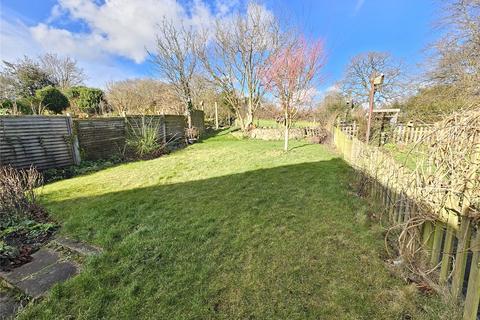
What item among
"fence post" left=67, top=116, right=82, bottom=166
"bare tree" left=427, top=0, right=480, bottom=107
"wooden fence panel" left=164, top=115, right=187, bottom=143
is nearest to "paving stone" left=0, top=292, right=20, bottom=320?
"fence post" left=67, top=116, right=82, bottom=166

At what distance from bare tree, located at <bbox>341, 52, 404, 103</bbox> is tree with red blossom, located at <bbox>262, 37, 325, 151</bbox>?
13.8m

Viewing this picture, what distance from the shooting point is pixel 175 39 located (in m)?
12.7

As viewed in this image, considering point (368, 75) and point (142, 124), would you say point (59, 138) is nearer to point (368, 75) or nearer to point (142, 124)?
point (142, 124)

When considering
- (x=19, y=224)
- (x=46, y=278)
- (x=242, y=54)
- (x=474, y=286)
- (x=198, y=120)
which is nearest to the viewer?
(x=474, y=286)

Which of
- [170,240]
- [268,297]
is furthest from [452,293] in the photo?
[170,240]

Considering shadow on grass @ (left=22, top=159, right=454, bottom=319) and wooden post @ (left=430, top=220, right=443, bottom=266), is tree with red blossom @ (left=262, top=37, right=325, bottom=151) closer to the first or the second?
shadow on grass @ (left=22, top=159, right=454, bottom=319)

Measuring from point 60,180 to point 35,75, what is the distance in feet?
58.0

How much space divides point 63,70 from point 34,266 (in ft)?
87.0

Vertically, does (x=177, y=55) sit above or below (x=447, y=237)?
above

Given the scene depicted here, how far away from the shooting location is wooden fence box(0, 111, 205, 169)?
493 cm

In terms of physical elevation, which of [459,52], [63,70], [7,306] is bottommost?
[7,306]

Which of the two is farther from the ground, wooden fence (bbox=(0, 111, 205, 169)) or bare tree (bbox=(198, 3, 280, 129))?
bare tree (bbox=(198, 3, 280, 129))

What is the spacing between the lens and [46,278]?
1.97 meters

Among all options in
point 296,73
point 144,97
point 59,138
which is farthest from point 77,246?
point 144,97
